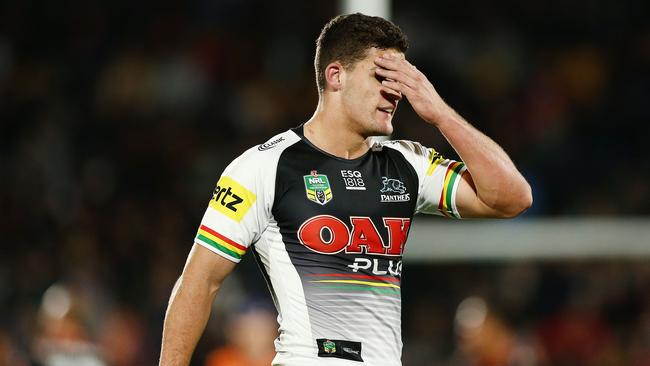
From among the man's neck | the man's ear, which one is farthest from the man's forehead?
the man's neck

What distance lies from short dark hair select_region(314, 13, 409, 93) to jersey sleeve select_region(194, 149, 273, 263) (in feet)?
1.40

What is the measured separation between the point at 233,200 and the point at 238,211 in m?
0.04

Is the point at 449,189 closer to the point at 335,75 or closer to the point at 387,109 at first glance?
the point at 387,109

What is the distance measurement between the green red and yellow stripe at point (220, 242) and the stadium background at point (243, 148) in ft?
7.83

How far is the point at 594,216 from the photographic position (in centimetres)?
774

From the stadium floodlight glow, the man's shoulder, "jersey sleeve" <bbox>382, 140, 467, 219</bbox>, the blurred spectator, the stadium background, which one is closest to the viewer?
the man's shoulder

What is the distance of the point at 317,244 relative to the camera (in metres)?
3.53

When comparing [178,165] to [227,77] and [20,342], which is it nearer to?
[227,77]

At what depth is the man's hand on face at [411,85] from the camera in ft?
11.8

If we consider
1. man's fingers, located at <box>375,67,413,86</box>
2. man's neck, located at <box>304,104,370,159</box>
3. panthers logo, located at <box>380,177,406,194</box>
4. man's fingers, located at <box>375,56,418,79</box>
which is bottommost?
panthers logo, located at <box>380,177,406,194</box>

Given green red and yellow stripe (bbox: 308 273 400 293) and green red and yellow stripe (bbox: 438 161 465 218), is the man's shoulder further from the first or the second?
green red and yellow stripe (bbox: 438 161 465 218)

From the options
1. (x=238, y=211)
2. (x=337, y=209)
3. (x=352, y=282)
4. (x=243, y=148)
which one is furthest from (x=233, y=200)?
(x=243, y=148)

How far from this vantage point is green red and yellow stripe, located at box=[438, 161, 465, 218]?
3796mm

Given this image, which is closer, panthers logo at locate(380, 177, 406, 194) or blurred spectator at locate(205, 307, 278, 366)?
panthers logo at locate(380, 177, 406, 194)
